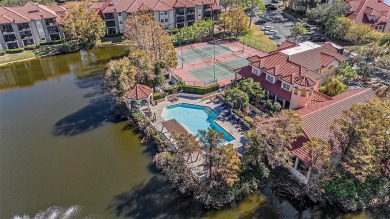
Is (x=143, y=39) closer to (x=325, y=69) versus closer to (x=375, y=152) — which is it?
(x=325, y=69)

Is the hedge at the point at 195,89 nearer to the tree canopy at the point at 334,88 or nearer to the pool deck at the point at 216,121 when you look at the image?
the pool deck at the point at 216,121

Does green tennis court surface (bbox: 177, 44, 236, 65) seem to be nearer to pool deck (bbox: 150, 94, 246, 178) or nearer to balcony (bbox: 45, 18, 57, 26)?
pool deck (bbox: 150, 94, 246, 178)

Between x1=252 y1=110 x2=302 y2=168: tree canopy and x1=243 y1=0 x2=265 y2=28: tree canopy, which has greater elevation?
x1=243 y1=0 x2=265 y2=28: tree canopy

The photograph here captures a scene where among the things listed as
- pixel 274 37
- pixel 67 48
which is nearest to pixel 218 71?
pixel 274 37

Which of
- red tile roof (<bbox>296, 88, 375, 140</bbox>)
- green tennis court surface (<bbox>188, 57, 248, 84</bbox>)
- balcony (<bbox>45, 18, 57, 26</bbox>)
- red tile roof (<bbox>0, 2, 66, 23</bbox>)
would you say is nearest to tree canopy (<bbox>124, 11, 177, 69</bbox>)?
green tennis court surface (<bbox>188, 57, 248, 84</bbox>)

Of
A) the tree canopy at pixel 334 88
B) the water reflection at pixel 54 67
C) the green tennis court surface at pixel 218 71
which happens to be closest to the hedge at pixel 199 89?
the green tennis court surface at pixel 218 71

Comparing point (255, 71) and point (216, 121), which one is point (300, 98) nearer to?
point (255, 71)

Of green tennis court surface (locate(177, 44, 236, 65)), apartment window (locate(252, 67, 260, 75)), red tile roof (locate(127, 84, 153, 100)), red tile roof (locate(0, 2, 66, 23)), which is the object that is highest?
red tile roof (locate(0, 2, 66, 23))
